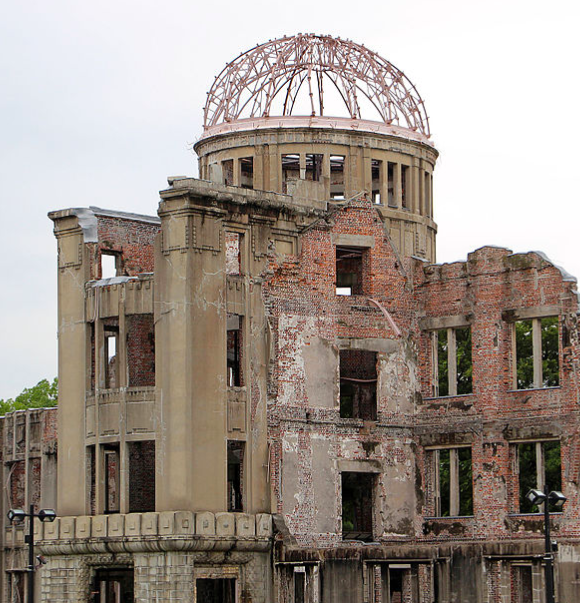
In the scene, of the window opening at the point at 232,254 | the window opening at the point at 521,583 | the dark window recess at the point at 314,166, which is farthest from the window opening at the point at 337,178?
the window opening at the point at 521,583

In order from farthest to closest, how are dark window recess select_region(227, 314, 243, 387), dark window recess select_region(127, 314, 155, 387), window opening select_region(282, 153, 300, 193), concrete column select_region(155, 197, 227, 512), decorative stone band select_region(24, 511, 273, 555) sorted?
1. window opening select_region(282, 153, 300, 193)
2. dark window recess select_region(127, 314, 155, 387)
3. dark window recess select_region(227, 314, 243, 387)
4. concrete column select_region(155, 197, 227, 512)
5. decorative stone band select_region(24, 511, 273, 555)

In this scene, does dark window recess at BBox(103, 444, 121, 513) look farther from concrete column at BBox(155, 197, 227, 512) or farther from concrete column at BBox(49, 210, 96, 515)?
concrete column at BBox(155, 197, 227, 512)

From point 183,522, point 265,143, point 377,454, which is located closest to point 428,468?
point 377,454

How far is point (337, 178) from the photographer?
48219 millimetres

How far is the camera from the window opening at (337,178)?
4778 centimetres

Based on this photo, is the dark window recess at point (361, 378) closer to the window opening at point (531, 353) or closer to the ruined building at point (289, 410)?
the ruined building at point (289, 410)

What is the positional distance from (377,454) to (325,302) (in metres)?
4.30

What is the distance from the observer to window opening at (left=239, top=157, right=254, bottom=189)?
47.9 meters

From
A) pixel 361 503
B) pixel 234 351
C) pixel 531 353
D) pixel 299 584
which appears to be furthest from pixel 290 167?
pixel 299 584

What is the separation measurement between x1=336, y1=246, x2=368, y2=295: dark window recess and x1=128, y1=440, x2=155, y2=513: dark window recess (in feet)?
24.1

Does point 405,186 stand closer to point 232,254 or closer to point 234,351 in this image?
point 232,254

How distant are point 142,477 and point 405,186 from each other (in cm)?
1327

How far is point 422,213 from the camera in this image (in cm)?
4856

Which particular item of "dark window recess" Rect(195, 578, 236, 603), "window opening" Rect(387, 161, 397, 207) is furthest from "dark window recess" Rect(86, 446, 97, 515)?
"window opening" Rect(387, 161, 397, 207)
